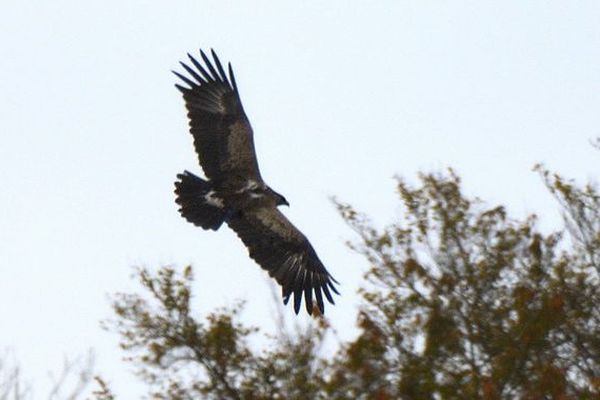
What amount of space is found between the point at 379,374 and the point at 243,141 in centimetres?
338

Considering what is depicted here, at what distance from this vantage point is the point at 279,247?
650 inches

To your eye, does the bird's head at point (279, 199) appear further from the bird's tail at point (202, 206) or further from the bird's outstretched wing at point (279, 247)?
the bird's tail at point (202, 206)

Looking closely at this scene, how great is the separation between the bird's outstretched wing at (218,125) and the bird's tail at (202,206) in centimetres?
19

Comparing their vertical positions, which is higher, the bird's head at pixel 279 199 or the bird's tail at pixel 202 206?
the bird's head at pixel 279 199

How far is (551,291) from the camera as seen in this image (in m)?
15.0

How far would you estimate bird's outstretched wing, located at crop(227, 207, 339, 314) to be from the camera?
16.1 meters

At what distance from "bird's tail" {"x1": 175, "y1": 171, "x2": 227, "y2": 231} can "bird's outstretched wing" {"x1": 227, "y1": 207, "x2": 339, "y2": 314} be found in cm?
26

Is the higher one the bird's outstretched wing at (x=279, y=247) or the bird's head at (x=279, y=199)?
the bird's head at (x=279, y=199)

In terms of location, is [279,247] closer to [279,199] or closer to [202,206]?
[279,199]

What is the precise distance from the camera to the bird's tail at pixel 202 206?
16312 millimetres

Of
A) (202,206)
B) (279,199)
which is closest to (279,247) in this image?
(279,199)

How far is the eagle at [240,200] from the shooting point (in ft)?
53.1

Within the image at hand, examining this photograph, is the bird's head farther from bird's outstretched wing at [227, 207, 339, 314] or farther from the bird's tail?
the bird's tail

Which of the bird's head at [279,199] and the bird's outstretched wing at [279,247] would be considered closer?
the bird's outstretched wing at [279,247]
